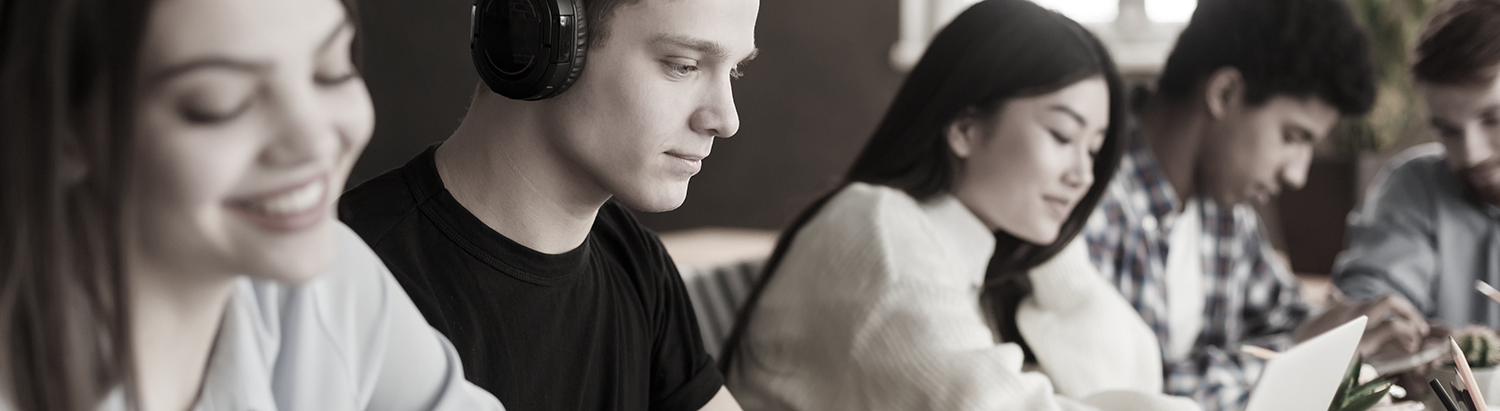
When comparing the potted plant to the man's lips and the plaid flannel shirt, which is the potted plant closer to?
the plaid flannel shirt

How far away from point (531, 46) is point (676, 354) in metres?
0.38

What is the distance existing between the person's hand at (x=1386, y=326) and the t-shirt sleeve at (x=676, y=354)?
979 millimetres

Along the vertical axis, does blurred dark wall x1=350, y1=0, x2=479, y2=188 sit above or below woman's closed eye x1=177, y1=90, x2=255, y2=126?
below

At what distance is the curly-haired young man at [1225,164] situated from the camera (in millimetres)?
1925

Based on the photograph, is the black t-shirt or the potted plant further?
the potted plant

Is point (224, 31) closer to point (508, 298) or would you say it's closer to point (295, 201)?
point (295, 201)

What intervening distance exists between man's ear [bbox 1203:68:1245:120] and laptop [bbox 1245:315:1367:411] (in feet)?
3.56

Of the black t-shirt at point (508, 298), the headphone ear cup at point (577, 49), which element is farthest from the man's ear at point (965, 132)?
the headphone ear cup at point (577, 49)

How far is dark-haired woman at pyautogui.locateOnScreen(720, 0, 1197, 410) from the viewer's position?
1.13 meters

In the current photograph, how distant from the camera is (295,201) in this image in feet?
1.55

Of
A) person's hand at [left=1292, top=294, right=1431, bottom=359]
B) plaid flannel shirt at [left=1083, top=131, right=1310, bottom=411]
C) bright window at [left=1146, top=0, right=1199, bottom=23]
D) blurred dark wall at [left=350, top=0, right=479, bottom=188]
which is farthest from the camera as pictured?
bright window at [left=1146, top=0, right=1199, bottom=23]

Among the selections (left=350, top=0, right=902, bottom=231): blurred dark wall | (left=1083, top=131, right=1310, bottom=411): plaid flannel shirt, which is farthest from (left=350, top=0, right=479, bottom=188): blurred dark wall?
(left=1083, top=131, right=1310, bottom=411): plaid flannel shirt

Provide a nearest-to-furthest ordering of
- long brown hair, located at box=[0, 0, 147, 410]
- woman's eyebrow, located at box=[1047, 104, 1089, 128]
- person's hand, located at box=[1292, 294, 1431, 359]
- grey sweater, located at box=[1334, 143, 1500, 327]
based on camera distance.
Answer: long brown hair, located at box=[0, 0, 147, 410] → woman's eyebrow, located at box=[1047, 104, 1089, 128] → person's hand, located at box=[1292, 294, 1431, 359] → grey sweater, located at box=[1334, 143, 1500, 327]

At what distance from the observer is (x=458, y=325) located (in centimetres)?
84
